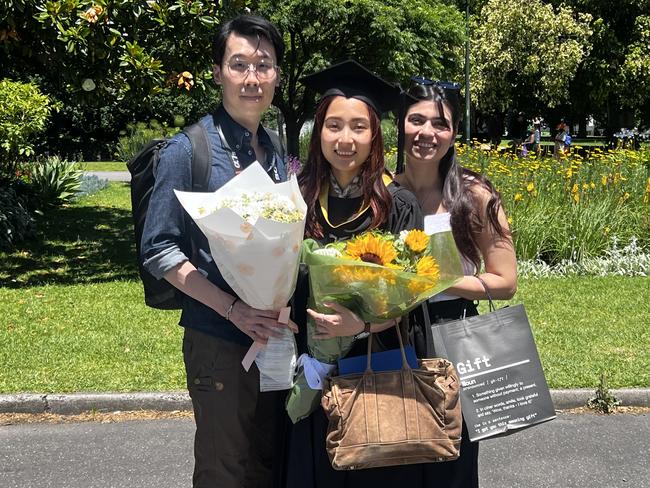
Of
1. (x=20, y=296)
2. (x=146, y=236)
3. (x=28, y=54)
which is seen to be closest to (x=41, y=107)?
(x=28, y=54)

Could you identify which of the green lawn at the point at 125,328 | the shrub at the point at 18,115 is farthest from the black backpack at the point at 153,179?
the shrub at the point at 18,115

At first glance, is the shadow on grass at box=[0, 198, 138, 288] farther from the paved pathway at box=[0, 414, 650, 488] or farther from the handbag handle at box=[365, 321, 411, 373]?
the handbag handle at box=[365, 321, 411, 373]

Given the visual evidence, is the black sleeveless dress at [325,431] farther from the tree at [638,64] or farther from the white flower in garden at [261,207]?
the tree at [638,64]

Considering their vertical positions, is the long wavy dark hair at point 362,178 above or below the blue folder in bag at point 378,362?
above

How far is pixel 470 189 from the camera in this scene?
8.75ft

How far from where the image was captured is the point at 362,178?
7.77 feet

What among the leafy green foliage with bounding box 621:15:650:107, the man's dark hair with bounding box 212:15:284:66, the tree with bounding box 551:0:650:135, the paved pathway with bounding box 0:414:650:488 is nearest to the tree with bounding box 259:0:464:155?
the leafy green foliage with bounding box 621:15:650:107

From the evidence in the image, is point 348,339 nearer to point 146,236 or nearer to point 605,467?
point 146,236

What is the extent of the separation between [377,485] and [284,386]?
18.7 inches

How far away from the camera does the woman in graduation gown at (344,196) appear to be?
2320mm

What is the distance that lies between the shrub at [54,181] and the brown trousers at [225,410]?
12.7 meters

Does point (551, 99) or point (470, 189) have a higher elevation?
point (551, 99)

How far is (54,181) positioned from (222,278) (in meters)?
14.1

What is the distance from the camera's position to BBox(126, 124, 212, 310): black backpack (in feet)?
7.55
